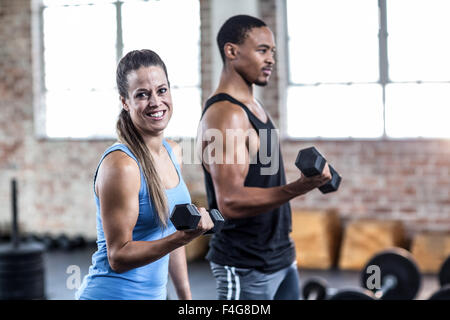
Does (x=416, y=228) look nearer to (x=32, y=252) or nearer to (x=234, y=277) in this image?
(x=32, y=252)

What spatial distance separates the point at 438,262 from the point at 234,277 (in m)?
2.95

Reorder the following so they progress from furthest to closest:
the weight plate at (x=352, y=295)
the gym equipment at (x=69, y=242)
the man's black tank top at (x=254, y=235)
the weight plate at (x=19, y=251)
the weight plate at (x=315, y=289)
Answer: the gym equipment at (x=69, y=242)
the weight plate at (x=19, y=251)
the weight plate at (x=315, y=289)
the weight plate at (x=352, y=295)
the man's black tank top at (x=254, y=235)

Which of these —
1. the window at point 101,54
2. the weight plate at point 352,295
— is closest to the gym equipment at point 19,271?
the window at point 101,54

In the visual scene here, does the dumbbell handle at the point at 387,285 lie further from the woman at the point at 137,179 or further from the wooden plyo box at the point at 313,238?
the woman at the point at 137,179

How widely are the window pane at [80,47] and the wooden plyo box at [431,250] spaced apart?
273cm

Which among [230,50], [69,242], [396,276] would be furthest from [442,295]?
[69,242]

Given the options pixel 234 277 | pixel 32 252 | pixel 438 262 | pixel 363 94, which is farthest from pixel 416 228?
pixel 234 277

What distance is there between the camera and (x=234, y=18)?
172 centimetres

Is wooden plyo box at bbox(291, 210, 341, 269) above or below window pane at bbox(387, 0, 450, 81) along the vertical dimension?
below

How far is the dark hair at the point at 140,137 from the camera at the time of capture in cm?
107

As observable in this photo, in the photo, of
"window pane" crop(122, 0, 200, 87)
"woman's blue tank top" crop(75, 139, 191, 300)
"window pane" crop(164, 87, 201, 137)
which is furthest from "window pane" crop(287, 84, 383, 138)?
"woman's blue tank top" crop(75, 139, 191, 300)

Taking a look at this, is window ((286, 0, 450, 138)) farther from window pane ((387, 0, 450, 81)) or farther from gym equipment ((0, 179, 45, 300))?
gym equipment ((0, 179, 45, 300))

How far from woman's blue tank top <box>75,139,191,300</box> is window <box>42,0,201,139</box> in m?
3.64

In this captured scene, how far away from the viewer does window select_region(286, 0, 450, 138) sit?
14.8ft
